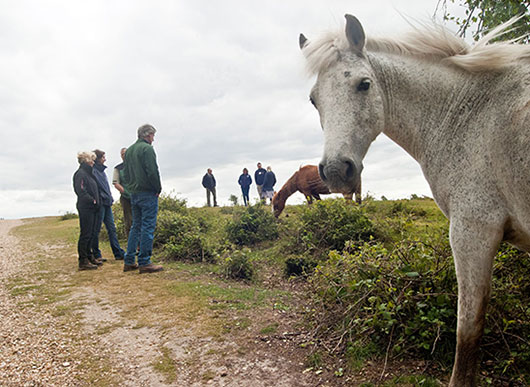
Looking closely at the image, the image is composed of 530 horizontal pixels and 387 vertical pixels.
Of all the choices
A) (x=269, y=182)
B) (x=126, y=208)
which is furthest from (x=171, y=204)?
(x=269, y=182)

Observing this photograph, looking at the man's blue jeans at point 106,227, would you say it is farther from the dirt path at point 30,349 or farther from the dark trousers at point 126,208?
the dirt path at point 30,349

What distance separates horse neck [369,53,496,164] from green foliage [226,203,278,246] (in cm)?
682

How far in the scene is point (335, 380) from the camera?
2.68 metres

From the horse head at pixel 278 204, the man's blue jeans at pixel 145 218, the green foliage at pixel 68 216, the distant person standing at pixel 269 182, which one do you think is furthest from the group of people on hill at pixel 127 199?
the green foliage at pixel 68 216

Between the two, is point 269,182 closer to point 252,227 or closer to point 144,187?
point 252,227

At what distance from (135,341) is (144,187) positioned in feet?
11.0

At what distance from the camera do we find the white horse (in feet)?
6.34

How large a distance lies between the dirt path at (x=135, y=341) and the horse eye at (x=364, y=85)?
2.26 meters

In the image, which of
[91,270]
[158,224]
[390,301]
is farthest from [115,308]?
[158,224]

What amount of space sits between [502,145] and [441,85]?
0.62 metres

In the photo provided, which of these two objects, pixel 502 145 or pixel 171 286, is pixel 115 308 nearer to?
pixel 171 286

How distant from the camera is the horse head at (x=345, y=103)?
214cm

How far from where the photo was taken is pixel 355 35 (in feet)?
7.80

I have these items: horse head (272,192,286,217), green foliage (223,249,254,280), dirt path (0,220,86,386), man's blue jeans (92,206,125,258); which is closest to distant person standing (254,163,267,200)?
horse head (272,192,286,217)
